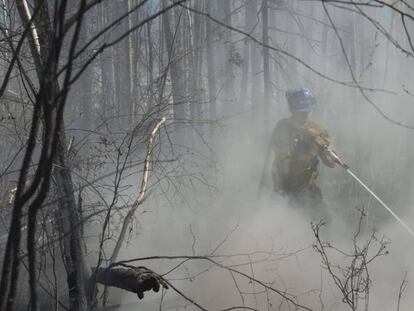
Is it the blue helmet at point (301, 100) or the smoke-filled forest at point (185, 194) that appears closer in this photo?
the smoke-filled forest at point (185, 194)

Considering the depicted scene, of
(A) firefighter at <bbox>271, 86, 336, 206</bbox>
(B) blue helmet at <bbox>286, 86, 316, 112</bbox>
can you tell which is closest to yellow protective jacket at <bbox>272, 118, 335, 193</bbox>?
(A) firefighter at <bbox>271, 86, 336, 206</bbox>

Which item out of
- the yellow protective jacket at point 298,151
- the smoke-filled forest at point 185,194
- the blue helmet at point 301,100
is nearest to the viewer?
the smoke-filled forest at point 185,194

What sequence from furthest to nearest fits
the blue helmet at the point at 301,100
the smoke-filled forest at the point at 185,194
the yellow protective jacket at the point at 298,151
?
the blue helmet at the point at 301,100 < the yellow protective jacket at the point at 298,151 < the smoke-filled forest at the point at 185,194

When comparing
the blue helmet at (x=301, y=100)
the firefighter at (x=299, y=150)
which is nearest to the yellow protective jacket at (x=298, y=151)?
the firefighter at (x=299, y=150)

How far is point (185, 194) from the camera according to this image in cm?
893

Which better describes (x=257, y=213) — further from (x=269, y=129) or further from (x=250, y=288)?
(x=269, y=129)

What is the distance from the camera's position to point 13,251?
1.60 m

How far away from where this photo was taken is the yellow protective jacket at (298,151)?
7.68 metres

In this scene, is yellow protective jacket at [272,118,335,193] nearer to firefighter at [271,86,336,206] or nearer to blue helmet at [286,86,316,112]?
firefighter at [271,86,336,206]

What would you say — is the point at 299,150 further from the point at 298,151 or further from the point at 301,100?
the point at 301,100

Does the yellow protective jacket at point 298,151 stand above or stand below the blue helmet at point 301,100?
below

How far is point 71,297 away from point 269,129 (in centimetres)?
968

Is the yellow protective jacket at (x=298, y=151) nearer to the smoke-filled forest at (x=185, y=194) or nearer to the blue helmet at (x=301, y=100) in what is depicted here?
the smoke-filled forest at (x=185, y=194)

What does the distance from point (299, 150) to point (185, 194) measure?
6.79ft
